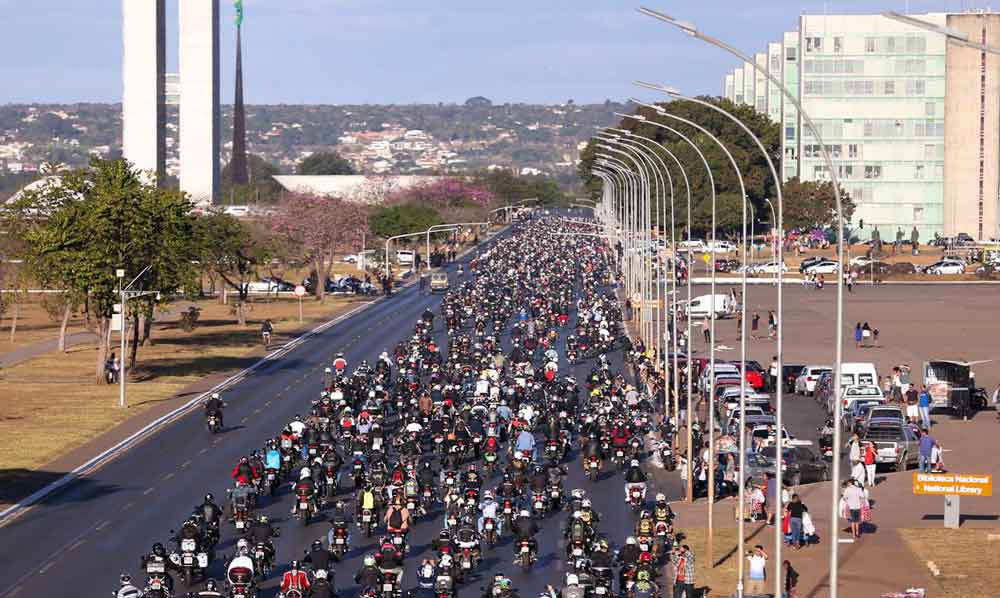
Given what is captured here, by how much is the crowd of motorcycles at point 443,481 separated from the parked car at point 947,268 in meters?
58.9

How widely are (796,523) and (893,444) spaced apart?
38.2ft

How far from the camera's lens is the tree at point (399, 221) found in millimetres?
162113

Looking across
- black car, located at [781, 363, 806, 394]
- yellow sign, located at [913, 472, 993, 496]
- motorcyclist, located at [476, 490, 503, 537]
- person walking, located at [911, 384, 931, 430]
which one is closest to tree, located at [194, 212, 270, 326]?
black car, located at [781, 363, 806, 394]

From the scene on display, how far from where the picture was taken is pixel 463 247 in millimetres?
188125

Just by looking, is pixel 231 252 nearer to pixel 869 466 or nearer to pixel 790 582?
pixel 869 466

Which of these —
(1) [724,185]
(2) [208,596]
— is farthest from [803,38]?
(2) [208,596]

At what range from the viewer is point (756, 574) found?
29.2 metres

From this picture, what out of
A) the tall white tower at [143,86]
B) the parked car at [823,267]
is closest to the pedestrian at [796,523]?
the parked car at [823,267]

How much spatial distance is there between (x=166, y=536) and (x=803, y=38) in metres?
125

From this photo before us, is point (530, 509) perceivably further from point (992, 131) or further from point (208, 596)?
point (992, 131)

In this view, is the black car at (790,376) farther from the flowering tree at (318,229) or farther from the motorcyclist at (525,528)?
the flowering tree at (318,229)

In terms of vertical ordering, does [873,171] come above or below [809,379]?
above

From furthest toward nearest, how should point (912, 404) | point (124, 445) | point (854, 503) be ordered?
point (912, 404), point (124, 445), point (854, 503)

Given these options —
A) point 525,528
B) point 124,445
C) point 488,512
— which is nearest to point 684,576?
point 525,528
